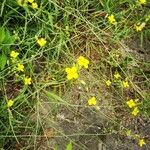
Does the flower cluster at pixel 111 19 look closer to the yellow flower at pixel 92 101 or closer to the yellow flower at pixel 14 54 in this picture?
the yellow flower at pixel 92 101

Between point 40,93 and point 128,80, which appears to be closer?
point 40,93

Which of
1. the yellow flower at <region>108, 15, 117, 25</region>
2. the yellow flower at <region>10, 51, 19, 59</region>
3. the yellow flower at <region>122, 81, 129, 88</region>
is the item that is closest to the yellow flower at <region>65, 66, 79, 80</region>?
the yellow flower at <region>10, 51, 19, 59</region>

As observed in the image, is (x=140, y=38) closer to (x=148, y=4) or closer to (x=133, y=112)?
(x=148, y=4)

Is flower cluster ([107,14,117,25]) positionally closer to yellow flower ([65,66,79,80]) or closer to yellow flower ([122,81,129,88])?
yellow flower ([122,81,129,88])

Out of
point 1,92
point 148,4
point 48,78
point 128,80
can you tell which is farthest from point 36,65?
point 148,4

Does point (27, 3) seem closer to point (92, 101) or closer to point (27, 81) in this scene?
point (27, 81)

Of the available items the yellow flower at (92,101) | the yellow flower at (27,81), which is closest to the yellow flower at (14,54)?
the yellow flower at (27,81)

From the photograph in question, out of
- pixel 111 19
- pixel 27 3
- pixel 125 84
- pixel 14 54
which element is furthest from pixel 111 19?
pixel 14 54

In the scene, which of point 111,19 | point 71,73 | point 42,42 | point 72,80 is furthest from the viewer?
point 111,19
